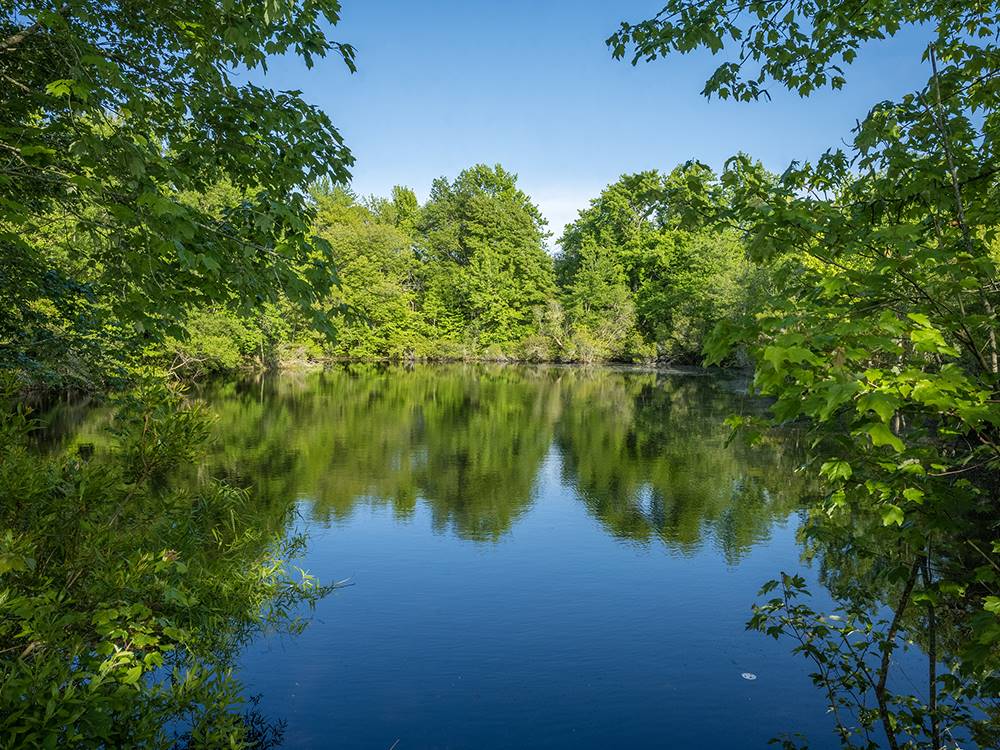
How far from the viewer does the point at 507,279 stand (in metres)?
59.1

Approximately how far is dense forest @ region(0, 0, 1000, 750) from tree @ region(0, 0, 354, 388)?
0.04 m

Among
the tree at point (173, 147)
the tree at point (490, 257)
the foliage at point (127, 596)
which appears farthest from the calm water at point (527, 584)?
the tree at point (490, 257)

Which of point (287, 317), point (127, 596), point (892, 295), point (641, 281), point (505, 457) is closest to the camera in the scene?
point (892, 295)

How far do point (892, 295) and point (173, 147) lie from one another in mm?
5593

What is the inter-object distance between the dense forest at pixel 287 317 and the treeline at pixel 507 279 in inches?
1558

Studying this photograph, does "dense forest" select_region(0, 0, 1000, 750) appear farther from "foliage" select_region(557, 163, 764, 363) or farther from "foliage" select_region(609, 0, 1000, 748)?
"foliage" select_region(557, 163, 764, 363)

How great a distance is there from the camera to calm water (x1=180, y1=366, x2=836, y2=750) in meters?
6.48

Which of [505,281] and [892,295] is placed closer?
[892,295]

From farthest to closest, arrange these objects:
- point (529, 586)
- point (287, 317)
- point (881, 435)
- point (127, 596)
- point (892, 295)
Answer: point (529, 586), point (287, 317), point (127, 596), point (892, 295), point (881, 435)

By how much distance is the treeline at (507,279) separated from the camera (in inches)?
1986

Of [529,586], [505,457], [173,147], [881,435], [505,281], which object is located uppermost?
[505,281]

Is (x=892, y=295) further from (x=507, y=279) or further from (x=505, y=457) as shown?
(x=507, y=279)

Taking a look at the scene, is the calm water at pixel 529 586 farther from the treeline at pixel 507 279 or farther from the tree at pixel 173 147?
the treeline at pixel 507 279

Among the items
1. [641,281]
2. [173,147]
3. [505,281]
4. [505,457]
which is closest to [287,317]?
[173,147]
